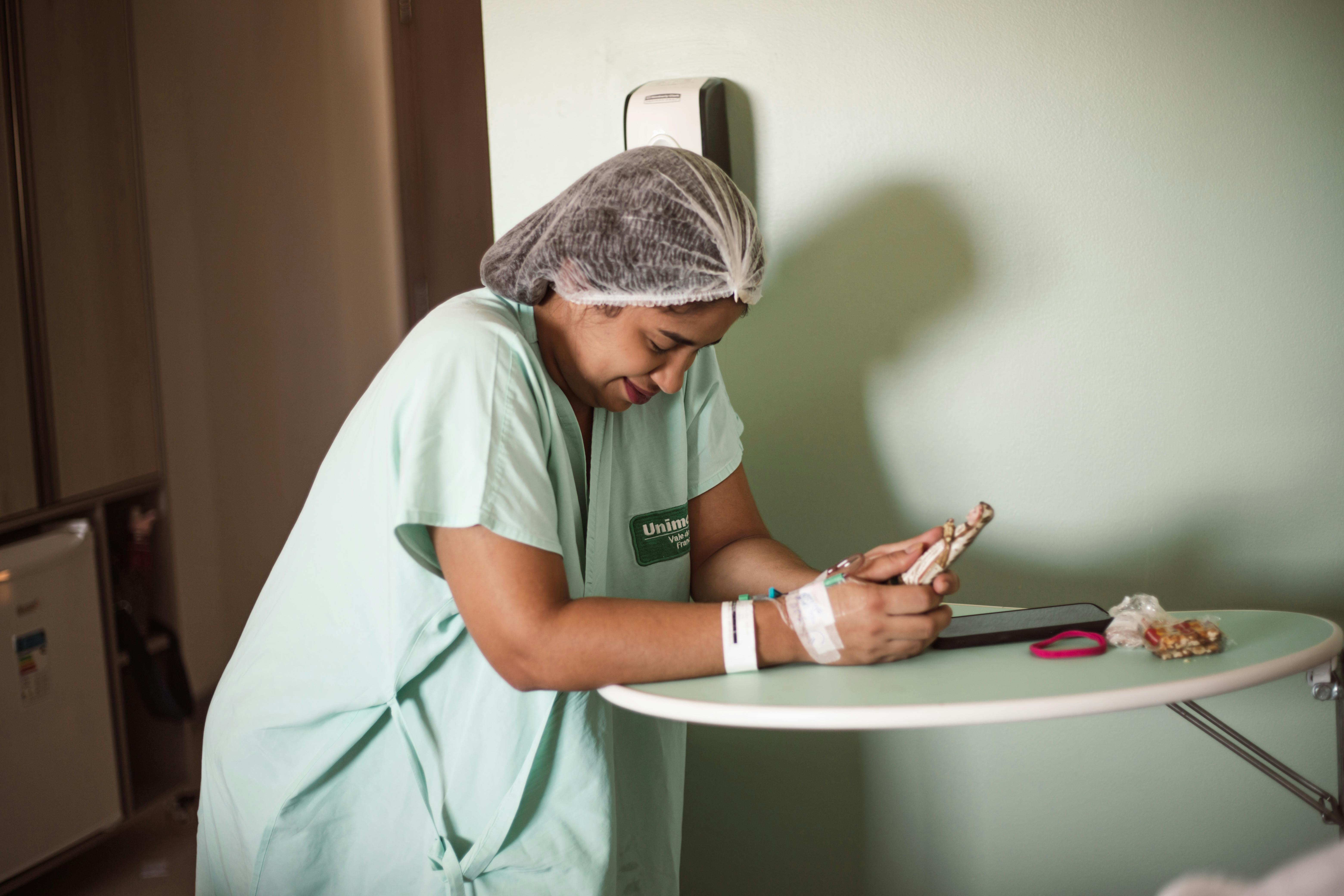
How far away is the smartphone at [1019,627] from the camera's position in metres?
1.11

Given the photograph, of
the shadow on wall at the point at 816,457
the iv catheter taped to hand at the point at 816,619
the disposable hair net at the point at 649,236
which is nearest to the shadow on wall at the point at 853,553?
the shadow on wall at the point at 816,457

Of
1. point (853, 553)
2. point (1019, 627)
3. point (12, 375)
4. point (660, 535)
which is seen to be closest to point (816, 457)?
point (853, 553)

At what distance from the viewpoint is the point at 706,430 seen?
1.36 meters

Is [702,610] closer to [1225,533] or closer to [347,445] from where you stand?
[347,445]

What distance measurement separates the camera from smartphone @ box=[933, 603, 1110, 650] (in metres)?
1.11

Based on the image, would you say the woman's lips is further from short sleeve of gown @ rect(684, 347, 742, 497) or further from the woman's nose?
short sleeve of gown @ rect(684, 347, 742, 497)

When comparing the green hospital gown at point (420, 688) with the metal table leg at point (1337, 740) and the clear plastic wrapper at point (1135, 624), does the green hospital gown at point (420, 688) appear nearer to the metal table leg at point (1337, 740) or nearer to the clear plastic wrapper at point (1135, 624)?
the clear plastic wrapper at point (1135, 624)

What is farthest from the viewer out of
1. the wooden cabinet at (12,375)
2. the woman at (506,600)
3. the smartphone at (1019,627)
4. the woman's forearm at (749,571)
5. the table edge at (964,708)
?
the wooden cabinet at (12,375)

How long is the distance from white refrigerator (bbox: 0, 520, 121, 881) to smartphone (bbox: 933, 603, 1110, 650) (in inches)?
86.4

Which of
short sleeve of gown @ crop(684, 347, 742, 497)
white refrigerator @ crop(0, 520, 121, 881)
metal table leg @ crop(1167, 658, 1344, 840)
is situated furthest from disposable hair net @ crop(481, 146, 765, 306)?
white refrigerator @ crop(0, 520, 121, 881)

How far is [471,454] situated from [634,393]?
0.93 ft

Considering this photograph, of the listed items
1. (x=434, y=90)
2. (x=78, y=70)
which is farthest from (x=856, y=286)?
(x=434, y=90)

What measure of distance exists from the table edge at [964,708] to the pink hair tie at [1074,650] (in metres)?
0.13

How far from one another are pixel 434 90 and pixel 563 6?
2.37 metres
